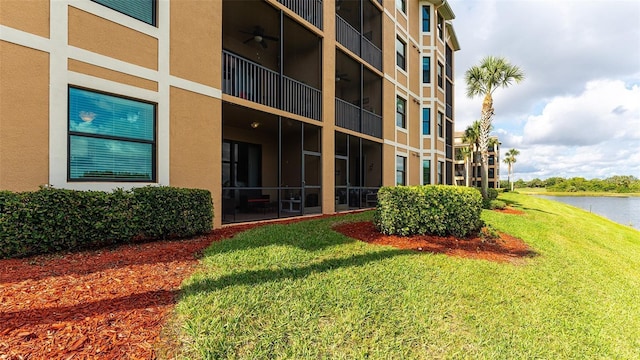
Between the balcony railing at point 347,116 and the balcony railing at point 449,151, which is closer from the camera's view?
the balcony railing at point 347,116

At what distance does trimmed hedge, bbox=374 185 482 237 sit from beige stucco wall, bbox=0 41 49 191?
22.9 ft

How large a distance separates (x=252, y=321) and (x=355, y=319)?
3.57 feet

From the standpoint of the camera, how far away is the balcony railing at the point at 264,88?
843 centimetres

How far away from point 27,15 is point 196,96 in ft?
10.3

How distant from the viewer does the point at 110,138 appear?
590cm

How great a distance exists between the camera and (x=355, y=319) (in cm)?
304

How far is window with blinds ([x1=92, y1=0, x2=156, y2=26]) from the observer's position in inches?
234

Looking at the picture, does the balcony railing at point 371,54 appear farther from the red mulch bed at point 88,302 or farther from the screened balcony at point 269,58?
the red mulch bed at point 88,302

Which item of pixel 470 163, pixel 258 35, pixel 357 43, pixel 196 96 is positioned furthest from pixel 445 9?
pixel 470 163

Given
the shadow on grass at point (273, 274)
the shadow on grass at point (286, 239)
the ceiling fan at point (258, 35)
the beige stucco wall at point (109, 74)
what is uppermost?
the ceiling fan at point (258, 35)

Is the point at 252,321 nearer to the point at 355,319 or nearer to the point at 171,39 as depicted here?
the point at 355,319

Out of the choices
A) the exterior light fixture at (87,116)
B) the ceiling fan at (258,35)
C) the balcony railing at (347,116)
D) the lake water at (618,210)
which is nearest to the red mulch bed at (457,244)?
the exterior light fixture at (87,116)

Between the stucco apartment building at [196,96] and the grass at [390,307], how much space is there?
10.5 feet

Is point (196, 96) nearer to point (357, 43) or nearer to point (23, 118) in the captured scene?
point (23, 118)
